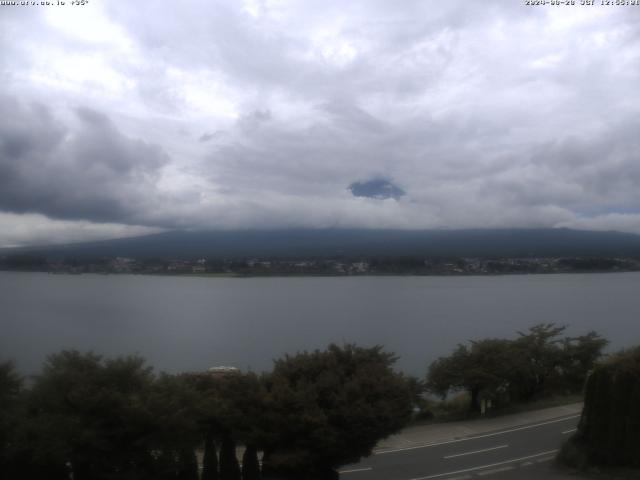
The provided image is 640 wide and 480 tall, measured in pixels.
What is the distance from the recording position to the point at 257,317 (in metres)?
53.7

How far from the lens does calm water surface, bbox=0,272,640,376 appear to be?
34.2 meters

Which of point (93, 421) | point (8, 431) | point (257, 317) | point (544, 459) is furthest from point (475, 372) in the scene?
point (257, 317)

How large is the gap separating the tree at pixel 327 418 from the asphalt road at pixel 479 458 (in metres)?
2.66

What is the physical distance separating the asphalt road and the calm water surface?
A: 30.6 ft

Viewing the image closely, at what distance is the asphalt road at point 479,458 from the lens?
14.1m

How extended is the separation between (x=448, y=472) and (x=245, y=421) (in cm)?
523

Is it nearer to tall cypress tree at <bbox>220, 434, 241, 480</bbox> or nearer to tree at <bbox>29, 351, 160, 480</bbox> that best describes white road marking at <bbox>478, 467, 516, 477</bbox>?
tall cypress tree at <bbox>220, 434, 241, 480</bbox>

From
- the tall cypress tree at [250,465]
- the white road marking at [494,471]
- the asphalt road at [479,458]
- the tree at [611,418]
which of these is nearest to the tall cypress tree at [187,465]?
the tall cypress tree at [250,465]

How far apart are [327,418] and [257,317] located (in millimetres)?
42400

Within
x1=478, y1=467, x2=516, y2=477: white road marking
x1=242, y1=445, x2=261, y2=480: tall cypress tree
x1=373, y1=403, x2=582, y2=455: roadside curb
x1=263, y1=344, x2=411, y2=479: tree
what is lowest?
x1=373, y1=403, x2=582, y2=455: roadside curb

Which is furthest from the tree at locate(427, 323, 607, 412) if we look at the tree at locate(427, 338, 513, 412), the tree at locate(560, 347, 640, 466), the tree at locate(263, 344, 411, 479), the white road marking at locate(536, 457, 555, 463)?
the tree at locate(263, 344, 411, 479)

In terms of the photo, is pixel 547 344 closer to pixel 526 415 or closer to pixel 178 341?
pixel 526 415

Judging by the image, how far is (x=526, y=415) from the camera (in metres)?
20.7

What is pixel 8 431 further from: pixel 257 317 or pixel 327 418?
pixel 257 317
